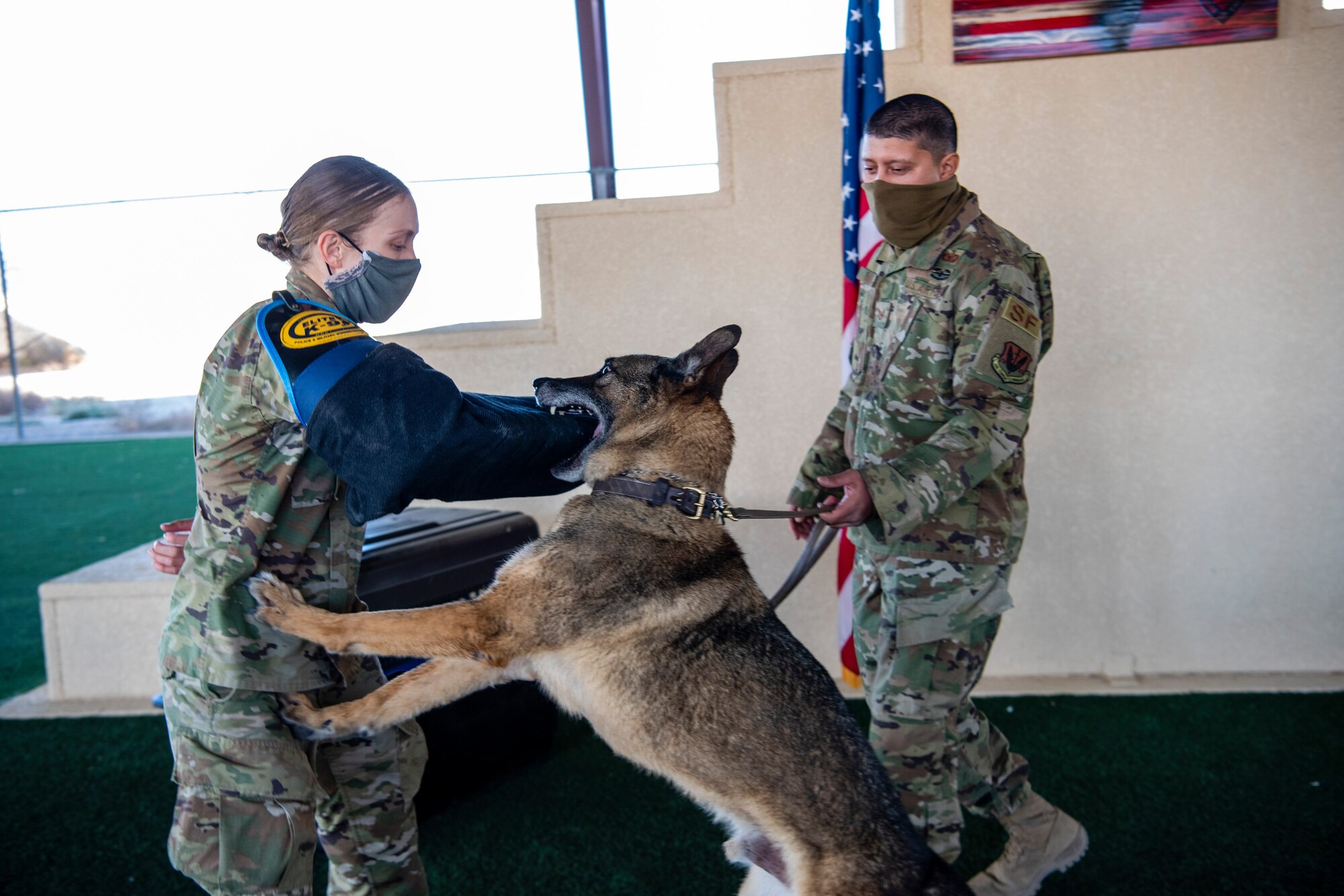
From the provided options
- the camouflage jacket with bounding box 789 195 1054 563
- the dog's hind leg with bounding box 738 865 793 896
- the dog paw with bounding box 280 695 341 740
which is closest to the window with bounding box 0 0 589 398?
the camouflage jacket with bounding box 789 195 1054 563

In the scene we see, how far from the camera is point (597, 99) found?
440cm

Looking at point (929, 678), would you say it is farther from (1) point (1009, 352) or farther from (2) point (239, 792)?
(2) point (239, 792)

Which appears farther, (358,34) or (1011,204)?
(358,34)

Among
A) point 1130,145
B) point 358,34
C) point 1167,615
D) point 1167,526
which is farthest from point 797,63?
point 358,34

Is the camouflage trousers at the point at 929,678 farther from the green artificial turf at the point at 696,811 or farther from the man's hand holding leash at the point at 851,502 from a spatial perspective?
the green artificial turf at the point at 696,811

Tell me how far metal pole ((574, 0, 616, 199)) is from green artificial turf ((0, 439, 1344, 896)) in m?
Answer: 2.76

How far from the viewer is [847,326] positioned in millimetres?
3625

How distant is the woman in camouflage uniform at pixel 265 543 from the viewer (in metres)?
1.55

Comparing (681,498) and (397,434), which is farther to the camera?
(681,498)

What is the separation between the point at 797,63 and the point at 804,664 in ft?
9.70

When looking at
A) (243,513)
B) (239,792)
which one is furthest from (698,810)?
(243,513)

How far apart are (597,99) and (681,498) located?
3.15 metres

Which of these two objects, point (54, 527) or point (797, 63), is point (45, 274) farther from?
point (797, 63)

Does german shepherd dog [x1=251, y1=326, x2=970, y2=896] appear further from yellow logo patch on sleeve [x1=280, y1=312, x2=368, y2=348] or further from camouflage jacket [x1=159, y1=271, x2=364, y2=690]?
yellow logo patch on sleeve [x1=280, y1=312, x2=368, y2=348]
